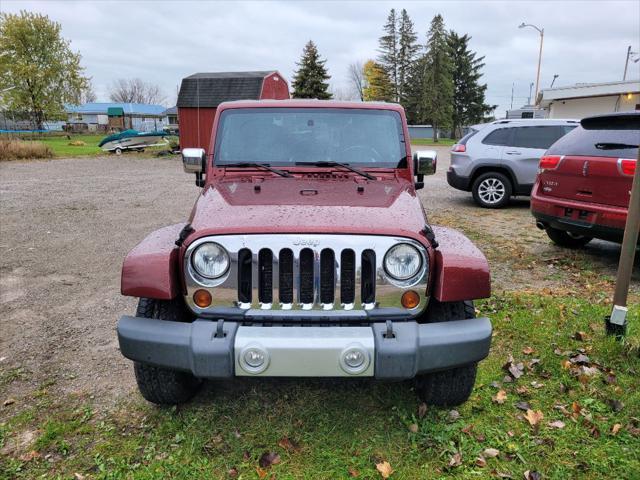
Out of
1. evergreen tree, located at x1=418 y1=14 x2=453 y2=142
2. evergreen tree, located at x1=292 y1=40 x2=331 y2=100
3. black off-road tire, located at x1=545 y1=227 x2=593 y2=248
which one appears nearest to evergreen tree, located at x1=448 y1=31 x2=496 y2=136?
evergreen tree, located at x1=418 y1=14 x2=453 y2=142

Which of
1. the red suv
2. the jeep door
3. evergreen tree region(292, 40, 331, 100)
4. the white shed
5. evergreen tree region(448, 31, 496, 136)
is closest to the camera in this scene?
the red suv

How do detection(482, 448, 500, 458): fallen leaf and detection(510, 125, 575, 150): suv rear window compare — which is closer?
detection(482, 448, 500, 458): fallen leaf

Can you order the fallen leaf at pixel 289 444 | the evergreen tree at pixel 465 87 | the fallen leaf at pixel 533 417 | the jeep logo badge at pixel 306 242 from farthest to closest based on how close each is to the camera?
1. the evergreen tree at pixel 465 87
2. the fallen leaf at pixel 533 417
3. the fallen leaf at pixel 289 444
4. the jeep logo badge at pixel 306 242

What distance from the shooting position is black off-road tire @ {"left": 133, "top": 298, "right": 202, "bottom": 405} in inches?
108

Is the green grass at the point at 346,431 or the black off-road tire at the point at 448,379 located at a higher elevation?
the black off-road tire at the point at 448,379

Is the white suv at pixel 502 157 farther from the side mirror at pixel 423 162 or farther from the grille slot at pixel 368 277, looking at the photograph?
the grille slot at pixel 368 277

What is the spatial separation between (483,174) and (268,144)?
7.33 m

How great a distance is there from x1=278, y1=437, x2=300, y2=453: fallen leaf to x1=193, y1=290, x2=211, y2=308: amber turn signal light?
884mm

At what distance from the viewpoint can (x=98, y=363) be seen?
3660mm

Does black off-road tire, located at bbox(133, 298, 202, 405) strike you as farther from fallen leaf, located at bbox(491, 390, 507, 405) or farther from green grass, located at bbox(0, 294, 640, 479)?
fallen leaf, located at bbox(491, 390, 507, 405)

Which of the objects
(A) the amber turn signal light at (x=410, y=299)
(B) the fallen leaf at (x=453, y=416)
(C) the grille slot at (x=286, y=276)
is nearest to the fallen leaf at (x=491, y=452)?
(B) the fallen leaf at (x=453, y=416)

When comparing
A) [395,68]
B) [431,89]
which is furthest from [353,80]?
[431,89]

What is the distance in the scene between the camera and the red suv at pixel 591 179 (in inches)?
196

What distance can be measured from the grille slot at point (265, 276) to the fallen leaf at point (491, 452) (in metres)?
1.42
